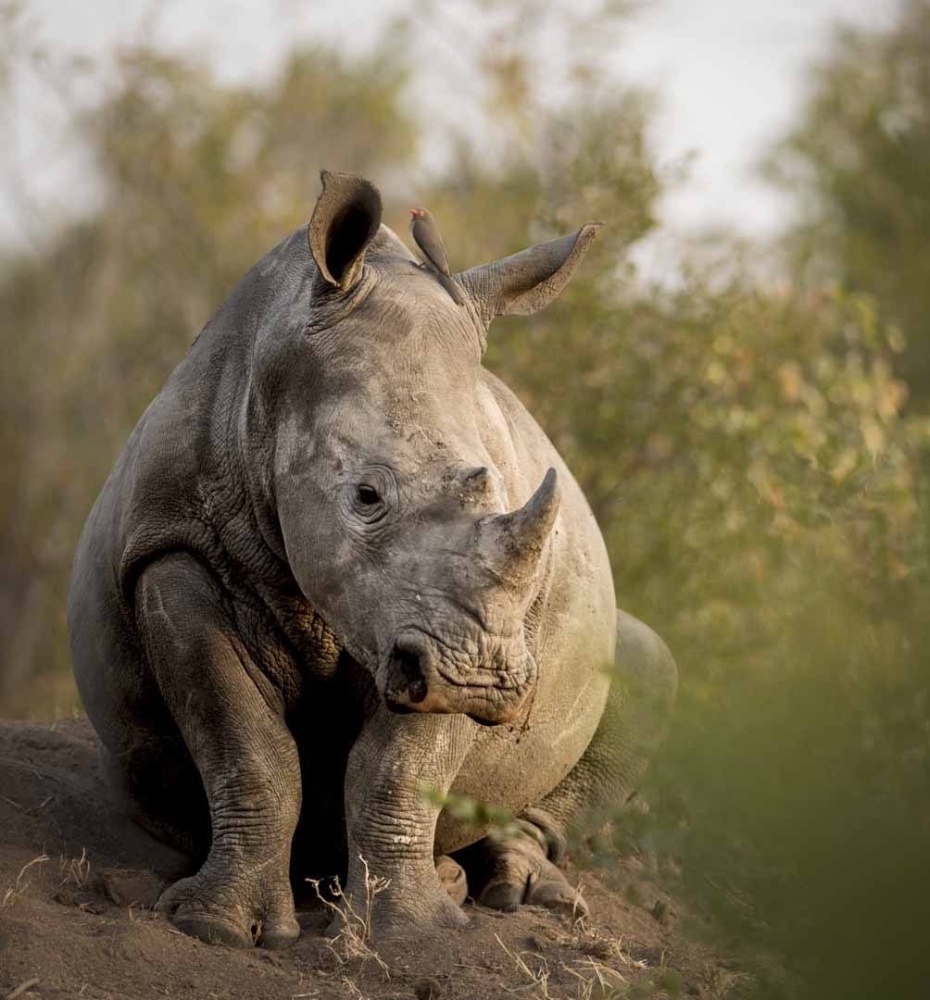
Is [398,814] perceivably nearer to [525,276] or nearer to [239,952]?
[239,952]

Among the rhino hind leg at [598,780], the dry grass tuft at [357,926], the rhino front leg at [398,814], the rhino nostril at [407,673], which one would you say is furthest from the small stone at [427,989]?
the rhino hind leg at [598,780]

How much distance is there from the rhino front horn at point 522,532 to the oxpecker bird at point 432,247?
1.11 metres

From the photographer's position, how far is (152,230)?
19266 mm

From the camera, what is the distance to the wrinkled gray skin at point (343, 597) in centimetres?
434

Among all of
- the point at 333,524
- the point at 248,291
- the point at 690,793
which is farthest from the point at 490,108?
the point at 690,793

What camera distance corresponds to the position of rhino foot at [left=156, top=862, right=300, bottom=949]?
4836 millimetres

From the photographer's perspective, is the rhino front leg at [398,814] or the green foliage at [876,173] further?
the green foliage at [876,173]

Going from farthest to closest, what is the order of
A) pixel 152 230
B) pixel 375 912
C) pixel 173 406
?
pixel 152 230 < pixel 173 406 < pixel 375 912

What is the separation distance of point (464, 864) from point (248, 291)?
2.01m

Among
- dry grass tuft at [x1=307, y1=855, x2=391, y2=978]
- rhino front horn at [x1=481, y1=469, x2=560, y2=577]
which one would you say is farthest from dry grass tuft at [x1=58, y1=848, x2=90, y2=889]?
rhino front horn at [x1=481, y1=469, x2=560, y2=577]

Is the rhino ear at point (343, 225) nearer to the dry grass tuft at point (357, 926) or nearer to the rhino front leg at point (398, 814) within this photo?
the rhino front leg at point (398, 814)

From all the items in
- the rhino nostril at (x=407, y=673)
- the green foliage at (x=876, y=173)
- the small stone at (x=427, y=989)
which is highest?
the green foliage at (x=876, y=173)

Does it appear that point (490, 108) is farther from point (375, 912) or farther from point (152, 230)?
point (375, 912)

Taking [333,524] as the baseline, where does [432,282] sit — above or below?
above
